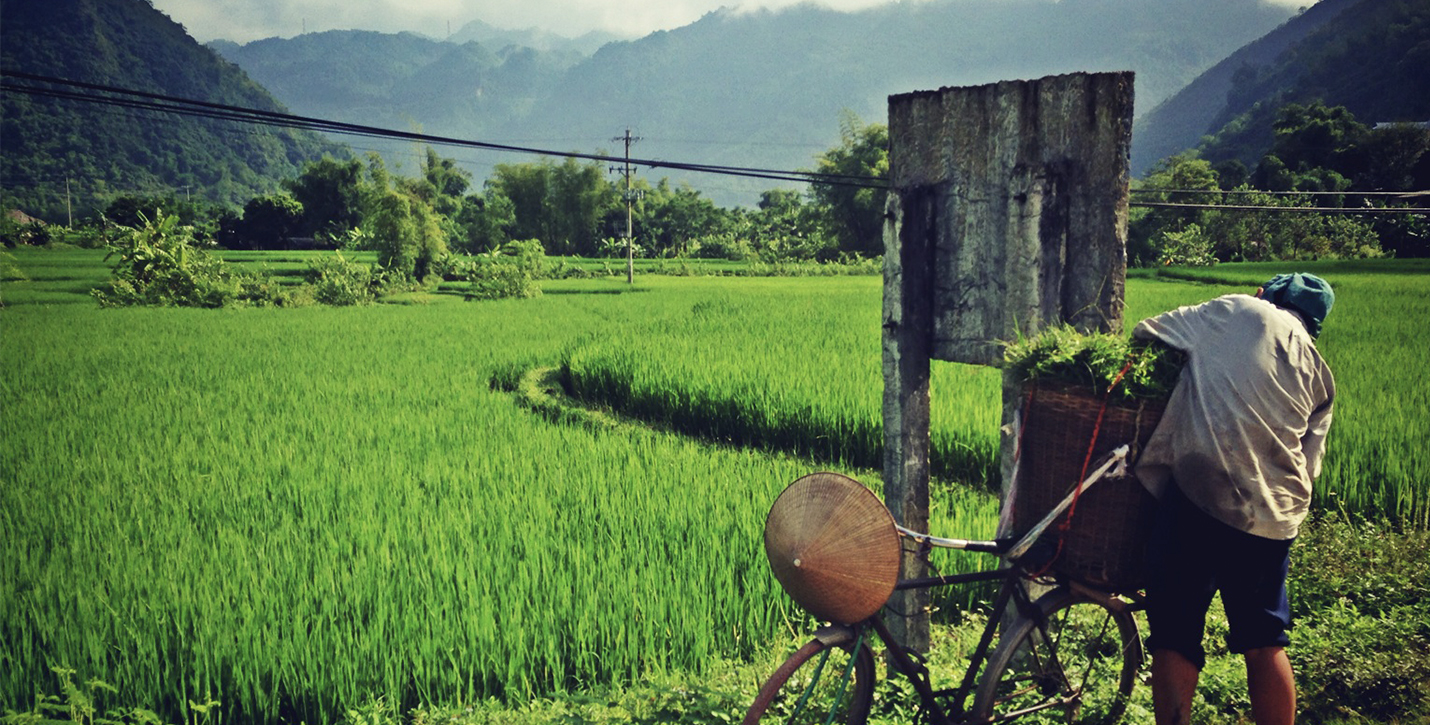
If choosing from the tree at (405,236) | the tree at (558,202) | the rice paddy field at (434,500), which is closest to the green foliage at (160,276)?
the tree at (405,236)

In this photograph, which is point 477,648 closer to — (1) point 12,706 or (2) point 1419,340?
(1) point 12,706

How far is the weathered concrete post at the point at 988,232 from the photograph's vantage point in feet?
7.59

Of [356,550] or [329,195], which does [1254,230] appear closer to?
[356,550]

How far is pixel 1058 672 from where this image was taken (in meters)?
2.26

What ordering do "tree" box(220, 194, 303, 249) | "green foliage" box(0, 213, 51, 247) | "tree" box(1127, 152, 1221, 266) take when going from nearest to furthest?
"tree" box(1127, 152, 1221, 266) < "green foliage" box(0, 213, 51, 247) < "tree" box(220, 194, 303, 249)

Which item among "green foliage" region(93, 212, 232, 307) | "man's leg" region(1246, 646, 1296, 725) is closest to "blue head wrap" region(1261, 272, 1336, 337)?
"man's leg" region(1246, 646, 1296, 725)

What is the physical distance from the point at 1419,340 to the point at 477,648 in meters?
9.72

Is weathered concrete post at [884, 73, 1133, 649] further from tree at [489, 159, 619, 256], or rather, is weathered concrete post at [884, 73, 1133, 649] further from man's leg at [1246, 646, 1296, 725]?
tree at [489, 159, 619, 256]

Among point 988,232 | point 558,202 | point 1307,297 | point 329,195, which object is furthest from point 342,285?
point 558,202

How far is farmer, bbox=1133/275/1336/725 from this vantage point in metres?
1.80

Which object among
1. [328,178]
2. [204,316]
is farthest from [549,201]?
[204,316]

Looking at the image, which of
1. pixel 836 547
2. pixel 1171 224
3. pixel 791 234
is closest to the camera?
pixel 836 547

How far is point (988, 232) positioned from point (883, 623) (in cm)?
124

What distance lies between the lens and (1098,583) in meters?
1.98
